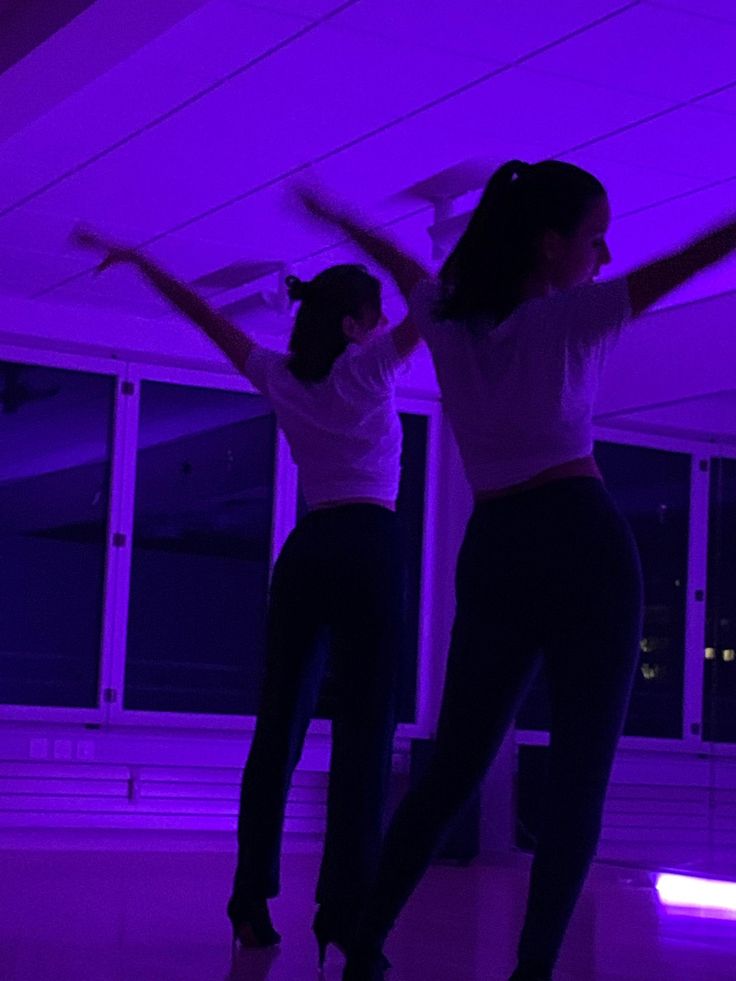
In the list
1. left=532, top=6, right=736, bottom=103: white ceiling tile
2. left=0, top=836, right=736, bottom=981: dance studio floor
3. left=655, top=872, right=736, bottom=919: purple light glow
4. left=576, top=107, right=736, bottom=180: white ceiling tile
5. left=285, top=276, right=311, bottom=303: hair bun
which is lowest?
left=655, top=872, right=736, bottom=919: purple light glow

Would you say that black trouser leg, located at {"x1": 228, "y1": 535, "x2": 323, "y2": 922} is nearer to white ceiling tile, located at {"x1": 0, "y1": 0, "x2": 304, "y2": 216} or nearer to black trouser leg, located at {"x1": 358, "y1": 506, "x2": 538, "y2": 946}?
black trouser leg, located at {"x1": 358, "y1": 506, "x2": 538, "y2": 946}

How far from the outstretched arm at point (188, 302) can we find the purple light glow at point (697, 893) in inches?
122

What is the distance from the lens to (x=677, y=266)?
2152mm

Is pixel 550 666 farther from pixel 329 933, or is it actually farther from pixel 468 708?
pixel 329 933

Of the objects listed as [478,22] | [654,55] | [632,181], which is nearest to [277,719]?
[478,22]

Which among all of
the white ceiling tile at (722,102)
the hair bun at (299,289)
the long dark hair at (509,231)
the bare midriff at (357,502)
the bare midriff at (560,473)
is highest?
the white ceiling tile at (722,102)

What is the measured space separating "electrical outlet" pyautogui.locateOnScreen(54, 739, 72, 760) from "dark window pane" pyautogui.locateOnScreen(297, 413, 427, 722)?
1.29 metres

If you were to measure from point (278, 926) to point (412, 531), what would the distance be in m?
4.46

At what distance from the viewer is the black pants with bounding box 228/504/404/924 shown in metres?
3.11

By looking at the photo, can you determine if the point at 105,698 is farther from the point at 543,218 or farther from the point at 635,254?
the point at 543,218

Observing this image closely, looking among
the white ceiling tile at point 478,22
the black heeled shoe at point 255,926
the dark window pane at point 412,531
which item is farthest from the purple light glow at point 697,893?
the white ceiling tile at point 478,22

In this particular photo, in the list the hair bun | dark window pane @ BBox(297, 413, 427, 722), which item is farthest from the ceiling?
dark window pane @ BBox(297, 413, 427, 722)

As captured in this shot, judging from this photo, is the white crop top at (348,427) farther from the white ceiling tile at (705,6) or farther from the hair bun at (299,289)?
the white ceiling tile at (705,6)

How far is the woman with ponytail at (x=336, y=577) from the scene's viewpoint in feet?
10.2
